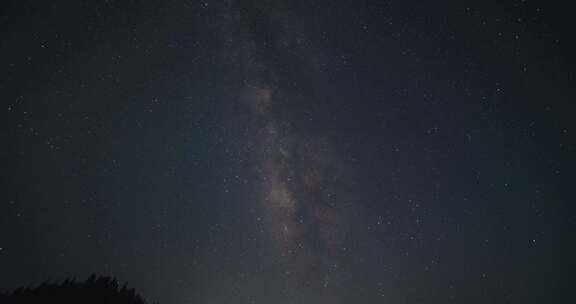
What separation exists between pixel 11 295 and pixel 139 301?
832cm

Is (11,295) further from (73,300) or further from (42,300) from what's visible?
(73,300)

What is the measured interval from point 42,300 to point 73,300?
174cm

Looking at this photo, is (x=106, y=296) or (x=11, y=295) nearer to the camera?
(x=11, y=295)

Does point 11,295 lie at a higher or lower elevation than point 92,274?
lower

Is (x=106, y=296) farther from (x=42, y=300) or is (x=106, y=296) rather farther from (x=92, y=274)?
(x=42, y=300)

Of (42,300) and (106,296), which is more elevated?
(106,296)

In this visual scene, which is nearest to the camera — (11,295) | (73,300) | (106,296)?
(11,295)

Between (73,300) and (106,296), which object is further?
(106,296)

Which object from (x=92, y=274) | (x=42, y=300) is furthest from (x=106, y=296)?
(x=42, y=300)

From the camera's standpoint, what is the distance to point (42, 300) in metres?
21.0

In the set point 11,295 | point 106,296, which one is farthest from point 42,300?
point 106,296

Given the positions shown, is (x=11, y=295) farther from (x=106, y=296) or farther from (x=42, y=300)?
(x=106, y=296)

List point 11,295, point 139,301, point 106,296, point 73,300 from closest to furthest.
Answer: point 11,295 < point 73,300 < point 106,296 < point 139,301

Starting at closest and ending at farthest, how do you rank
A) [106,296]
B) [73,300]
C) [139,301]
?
[73,300] → [106,296] → [139,301]
